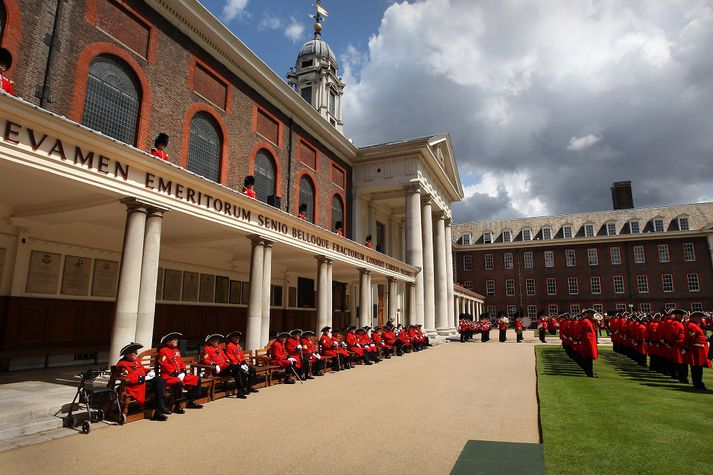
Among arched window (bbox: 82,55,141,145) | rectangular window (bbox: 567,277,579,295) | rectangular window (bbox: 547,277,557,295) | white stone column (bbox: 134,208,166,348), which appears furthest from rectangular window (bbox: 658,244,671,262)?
white stone column (bbox: 134,208,166,348)

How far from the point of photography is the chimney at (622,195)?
64.6m

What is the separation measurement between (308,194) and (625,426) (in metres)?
20.8

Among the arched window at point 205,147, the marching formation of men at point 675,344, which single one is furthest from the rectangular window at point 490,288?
the arched window at point 205,147

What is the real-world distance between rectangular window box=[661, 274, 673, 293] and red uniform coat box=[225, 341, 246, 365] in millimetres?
61324

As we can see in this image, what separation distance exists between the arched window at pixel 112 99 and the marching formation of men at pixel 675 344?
57.2 ft

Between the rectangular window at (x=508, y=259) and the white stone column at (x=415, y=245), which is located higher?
the rectangular window at (x=508, y=259)

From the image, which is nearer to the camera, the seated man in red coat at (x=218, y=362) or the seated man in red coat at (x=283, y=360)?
the seated man in red coat at (x=218, y=362)

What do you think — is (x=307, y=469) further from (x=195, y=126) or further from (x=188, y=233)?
(x=195, y=126)

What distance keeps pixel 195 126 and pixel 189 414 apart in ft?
40.3

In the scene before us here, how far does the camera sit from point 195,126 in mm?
17266

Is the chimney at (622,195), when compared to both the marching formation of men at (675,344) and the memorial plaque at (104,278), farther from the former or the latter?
the memorial plaque at (104,278)

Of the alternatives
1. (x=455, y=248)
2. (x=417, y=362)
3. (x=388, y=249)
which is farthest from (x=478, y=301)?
(x=417, y=362)

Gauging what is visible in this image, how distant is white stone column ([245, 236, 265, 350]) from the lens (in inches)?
557

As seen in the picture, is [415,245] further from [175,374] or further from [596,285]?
[596,285]
